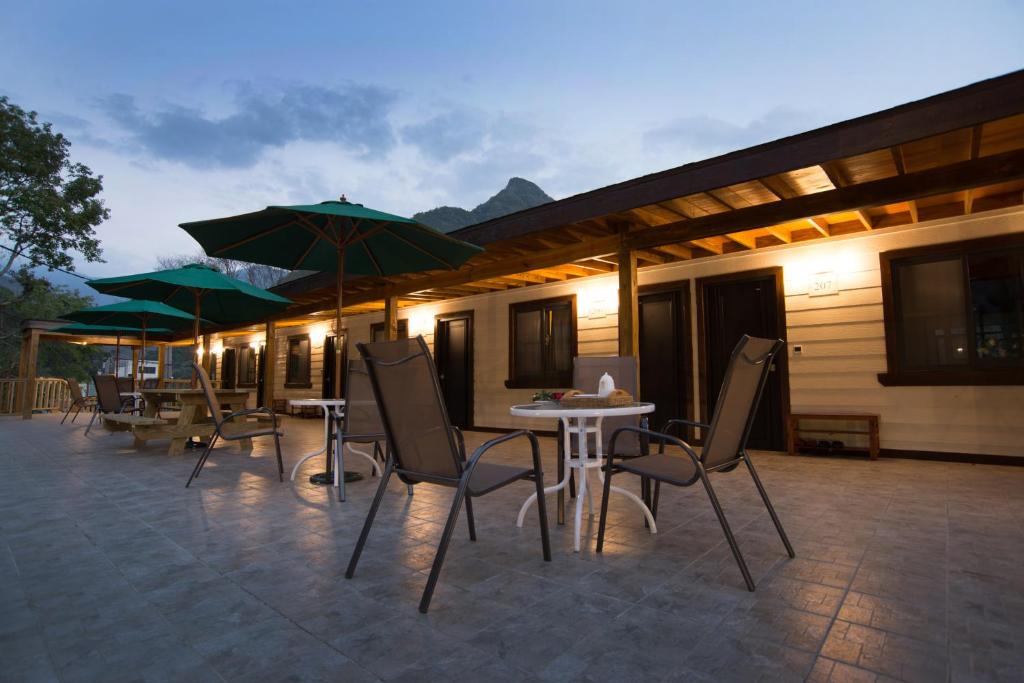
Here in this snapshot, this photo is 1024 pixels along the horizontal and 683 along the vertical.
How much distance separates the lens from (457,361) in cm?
894

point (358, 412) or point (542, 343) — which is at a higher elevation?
point (542, 343)

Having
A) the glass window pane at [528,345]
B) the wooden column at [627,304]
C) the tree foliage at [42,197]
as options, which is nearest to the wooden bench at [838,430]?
the wooden column at [627,304]

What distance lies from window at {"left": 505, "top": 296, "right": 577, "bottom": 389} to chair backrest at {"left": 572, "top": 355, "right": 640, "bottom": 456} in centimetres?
392

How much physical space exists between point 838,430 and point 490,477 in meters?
4.91

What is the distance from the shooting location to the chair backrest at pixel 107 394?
22.5 feet

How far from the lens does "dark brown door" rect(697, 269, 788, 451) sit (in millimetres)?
5738

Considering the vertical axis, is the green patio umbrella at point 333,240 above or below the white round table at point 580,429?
above

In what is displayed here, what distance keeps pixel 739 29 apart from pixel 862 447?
31.9ft

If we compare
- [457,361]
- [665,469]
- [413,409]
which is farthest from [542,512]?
[457,361]

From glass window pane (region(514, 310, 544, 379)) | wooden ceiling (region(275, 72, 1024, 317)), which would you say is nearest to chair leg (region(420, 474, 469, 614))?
wooden ceiling (region(275, 72, 1024, 317))

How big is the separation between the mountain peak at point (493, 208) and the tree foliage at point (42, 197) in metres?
14.5

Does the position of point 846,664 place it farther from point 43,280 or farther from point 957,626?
point 43,280

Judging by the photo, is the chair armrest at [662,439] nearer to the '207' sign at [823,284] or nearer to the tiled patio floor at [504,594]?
the tiled patio floor at [504,594]

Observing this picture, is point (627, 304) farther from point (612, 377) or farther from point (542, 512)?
point (542, 512)
